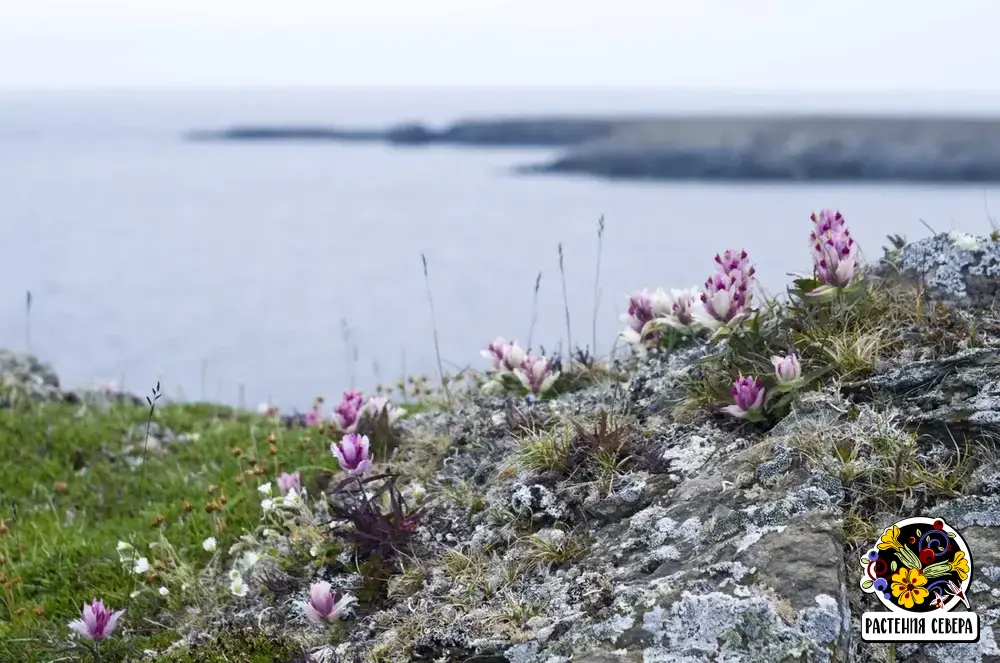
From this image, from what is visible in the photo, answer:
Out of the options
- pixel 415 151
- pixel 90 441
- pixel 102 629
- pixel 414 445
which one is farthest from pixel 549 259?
pixel 415 151

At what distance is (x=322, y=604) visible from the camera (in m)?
3.52

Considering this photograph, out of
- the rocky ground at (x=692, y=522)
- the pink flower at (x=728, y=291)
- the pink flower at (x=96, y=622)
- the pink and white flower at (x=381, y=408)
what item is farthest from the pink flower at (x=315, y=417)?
the pink flower at (x=728, y=291)

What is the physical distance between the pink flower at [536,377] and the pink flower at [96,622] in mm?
2448

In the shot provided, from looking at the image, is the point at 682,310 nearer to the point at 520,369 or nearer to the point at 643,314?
the point at 643,314

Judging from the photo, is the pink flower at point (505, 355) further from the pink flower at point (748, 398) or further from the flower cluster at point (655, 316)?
the pink flower at point (748, 398)

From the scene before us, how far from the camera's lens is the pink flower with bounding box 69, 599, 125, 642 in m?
3.84

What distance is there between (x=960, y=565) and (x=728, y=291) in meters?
1.85

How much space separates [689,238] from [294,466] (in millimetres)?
16553

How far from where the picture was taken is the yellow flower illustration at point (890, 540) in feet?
9.72

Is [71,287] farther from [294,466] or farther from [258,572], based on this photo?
[258,572]

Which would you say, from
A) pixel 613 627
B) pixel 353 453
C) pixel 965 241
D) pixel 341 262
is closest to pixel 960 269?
pixel 965 241

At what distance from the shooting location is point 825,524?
3055mm

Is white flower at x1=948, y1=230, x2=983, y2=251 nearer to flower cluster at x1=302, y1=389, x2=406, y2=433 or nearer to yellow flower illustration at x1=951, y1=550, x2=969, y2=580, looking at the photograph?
yellow flower illustration at x1=951, y1=550, x2=969, y2=580

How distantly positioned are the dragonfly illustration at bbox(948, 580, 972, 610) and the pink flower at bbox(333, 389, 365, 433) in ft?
10.3
